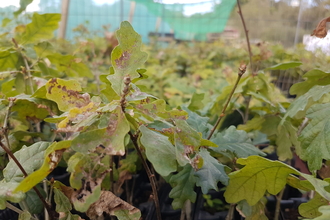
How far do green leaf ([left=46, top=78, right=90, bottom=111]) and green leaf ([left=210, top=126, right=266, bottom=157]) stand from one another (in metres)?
0.42

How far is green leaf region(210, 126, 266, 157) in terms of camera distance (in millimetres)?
785

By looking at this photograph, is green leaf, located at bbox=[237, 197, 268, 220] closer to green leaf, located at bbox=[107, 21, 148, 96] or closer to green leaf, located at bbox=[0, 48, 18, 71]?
green leaf, located at bbox=[107, 21, 148, 96]

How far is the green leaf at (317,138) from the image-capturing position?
0.69 meters

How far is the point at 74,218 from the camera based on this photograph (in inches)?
23.6

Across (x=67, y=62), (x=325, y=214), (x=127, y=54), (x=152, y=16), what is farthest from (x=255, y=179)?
(x=152, y=16)

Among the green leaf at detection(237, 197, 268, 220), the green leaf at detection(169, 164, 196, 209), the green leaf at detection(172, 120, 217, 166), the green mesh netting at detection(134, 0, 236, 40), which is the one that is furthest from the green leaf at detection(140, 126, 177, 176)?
the green mesh netting at detection(134, 0, 236, 40)

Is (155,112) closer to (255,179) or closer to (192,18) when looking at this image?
(255,179)

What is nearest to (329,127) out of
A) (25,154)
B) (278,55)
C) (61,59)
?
(25,154)

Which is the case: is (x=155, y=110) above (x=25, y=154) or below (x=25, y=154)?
above

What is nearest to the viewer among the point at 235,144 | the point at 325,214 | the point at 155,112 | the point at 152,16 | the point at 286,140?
the point at 325,214

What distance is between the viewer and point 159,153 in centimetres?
49

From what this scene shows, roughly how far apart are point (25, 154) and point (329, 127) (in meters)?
0.81

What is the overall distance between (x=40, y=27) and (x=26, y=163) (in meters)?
0.63

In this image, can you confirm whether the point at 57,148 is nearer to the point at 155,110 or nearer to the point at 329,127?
the point at 155,110
